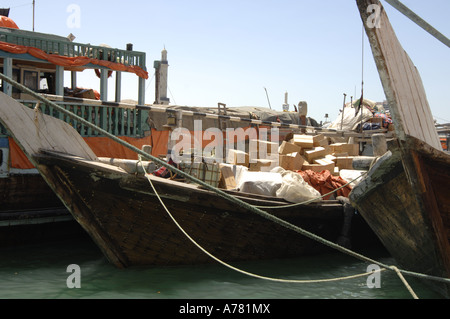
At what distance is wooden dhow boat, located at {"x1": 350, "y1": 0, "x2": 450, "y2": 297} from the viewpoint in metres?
4.80

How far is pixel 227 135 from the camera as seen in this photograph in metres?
10.0

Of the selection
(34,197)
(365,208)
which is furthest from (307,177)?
(34,197)

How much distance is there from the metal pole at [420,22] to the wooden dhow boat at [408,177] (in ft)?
0.59

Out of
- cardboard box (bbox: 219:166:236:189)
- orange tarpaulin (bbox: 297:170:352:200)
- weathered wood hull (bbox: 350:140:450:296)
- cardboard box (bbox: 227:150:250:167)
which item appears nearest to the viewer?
weathered wood hull (bbox: 350:140:450:296)

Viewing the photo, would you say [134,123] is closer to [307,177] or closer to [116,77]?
[116,77]

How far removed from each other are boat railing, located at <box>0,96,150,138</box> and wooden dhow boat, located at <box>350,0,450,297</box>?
4.84 m

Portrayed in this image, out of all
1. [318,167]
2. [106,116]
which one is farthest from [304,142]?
[106,116]

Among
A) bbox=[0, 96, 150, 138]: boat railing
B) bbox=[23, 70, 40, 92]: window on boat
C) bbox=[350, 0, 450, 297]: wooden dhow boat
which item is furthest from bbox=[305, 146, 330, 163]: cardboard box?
bbox=[23, 70, 40, 92]: window on boat

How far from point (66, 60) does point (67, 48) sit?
38 centimetres

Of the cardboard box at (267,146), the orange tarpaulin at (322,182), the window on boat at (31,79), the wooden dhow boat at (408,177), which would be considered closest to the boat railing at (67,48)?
the window on boat at (31,79)

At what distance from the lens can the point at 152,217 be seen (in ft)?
20.1

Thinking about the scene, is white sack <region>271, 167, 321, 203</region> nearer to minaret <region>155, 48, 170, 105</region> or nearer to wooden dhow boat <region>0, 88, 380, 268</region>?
wooden dhow boat <region>0, 88, 380, 268</region>

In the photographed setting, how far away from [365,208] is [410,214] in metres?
0.77
